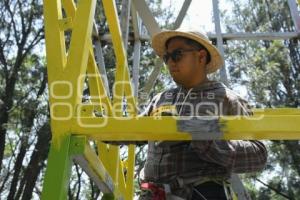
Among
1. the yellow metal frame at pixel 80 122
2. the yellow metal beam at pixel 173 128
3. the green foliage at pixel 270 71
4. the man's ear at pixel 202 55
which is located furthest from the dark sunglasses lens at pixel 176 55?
the green foliage at pixel 270 71

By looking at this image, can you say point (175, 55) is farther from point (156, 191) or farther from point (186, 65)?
point (156, 191)

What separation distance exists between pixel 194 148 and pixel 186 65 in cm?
52

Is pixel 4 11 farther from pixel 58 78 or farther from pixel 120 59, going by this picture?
pixel 58 78

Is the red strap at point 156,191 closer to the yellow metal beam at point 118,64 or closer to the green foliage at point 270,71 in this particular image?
the yellow metal beam at point 118,64

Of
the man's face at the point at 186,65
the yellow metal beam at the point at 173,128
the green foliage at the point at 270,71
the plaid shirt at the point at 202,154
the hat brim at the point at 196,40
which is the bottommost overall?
the yellow metal beam at the point at 173,128

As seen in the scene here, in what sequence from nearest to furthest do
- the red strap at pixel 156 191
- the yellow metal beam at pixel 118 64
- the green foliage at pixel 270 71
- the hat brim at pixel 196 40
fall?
the red strap at pixel 156 191
the hat brim at pixel 196 40
the yellow metal beam at pixel 118 64
the green foliage at pixel 270 71

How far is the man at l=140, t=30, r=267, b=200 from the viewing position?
2164mm

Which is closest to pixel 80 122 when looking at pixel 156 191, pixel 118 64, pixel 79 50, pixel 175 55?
pixel 79 50

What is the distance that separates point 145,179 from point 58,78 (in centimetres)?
95

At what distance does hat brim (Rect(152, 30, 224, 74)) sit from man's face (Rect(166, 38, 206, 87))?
5cm

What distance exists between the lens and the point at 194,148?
2082 mm

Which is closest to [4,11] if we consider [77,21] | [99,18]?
[99,18]

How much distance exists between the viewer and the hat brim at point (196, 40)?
2.40 metres

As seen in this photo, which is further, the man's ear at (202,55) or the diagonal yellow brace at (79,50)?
the man's ear at (202,55)
